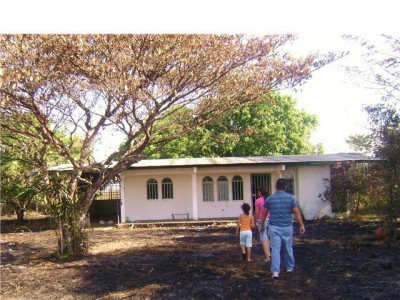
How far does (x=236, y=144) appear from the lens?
96.3 ft

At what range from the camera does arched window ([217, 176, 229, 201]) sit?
19.2m

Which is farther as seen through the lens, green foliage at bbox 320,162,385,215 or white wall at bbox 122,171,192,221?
white wall at bbox 122,171,192,221

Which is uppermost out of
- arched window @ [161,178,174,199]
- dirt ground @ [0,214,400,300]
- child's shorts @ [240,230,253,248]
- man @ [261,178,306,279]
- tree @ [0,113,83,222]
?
tree @ [0,113,83,222]

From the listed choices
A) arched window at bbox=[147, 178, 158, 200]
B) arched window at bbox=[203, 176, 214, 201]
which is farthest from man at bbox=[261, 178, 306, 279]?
arched window at bbox=[147, 178, 158, 200]

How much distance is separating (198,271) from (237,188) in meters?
11.5

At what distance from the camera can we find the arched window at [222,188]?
19.2 m

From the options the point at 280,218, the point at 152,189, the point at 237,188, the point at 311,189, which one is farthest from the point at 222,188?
the point at 280,218

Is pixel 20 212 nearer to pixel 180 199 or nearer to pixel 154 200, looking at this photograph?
pixel 154 200

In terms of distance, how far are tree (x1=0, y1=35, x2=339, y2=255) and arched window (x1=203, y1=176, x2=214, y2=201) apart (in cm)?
797

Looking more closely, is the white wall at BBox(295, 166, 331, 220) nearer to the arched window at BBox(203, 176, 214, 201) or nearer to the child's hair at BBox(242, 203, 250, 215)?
the arched window at BBox(203, 176, 214, 201)

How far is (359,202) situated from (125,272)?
1329 cm

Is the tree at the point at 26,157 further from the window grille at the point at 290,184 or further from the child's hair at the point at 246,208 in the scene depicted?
the window grille at the point at 290,184

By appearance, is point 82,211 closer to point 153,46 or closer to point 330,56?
point 153,46

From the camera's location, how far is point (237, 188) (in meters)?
19.2
